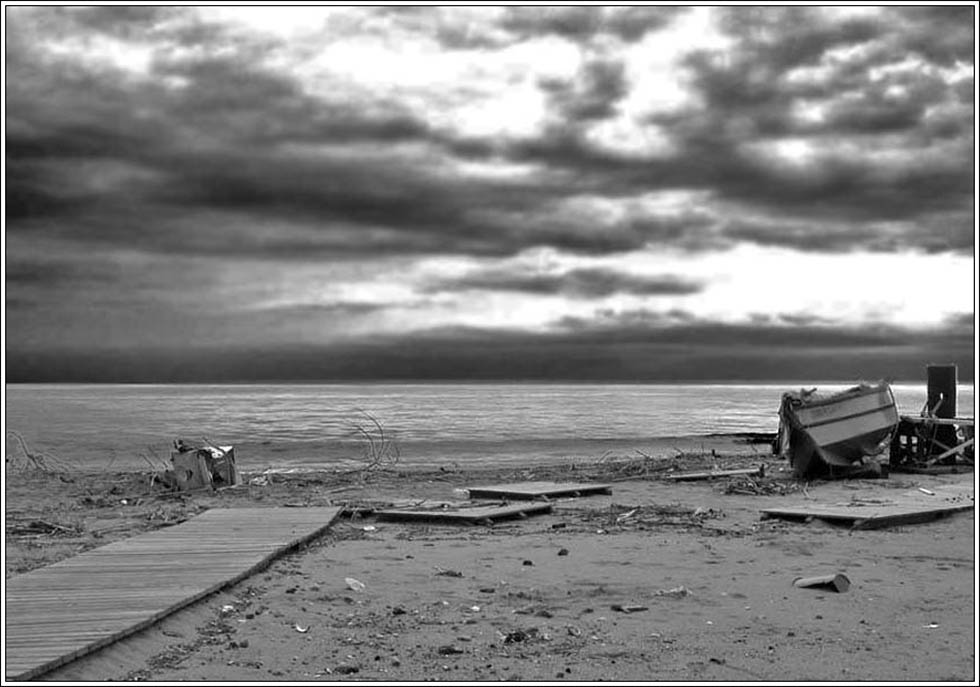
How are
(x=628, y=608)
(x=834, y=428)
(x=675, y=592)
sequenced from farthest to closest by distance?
1. (x=834, y=428)
2. (x=675, y=592)
3. (x=628, y=608)

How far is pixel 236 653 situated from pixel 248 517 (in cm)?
744

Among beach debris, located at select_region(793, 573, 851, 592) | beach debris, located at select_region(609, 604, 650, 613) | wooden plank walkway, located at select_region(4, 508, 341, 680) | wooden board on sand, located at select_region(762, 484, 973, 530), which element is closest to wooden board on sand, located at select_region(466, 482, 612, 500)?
wooden board on sand, located at select_region(762, 484, 973, 530)

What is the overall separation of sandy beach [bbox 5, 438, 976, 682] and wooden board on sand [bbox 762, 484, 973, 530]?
0.78ft

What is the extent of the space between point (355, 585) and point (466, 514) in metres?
5.45

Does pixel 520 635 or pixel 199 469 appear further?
pixel 199 469

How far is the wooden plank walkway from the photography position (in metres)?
8.04

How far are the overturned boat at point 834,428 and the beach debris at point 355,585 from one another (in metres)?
16.5

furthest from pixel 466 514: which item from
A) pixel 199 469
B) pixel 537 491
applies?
pixel 199 469

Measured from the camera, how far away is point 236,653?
27.9 ft

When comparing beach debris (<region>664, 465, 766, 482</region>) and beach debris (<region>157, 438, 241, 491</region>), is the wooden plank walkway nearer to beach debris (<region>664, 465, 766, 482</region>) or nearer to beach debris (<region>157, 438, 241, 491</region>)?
beach debris (<region>157, 438, 241, 491</region>)

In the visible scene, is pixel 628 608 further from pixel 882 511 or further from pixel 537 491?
pixel 537 491

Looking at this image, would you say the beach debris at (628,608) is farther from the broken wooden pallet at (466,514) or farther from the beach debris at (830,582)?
the broken wooden pallet at (466,514)

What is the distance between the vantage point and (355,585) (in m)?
11.2

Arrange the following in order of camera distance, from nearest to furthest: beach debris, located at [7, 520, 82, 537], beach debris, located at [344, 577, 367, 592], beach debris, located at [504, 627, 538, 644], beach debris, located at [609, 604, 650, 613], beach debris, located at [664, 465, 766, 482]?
beach debris, located at [504, 627, 538, 644] → beach debris, located at [609, 604, 650, 613] → beach debris, located at [344, 577, 367, 592] → beach debris, located at [7, 520, 82, 537] → beach debris, located at [664, 465, 766, 482]
